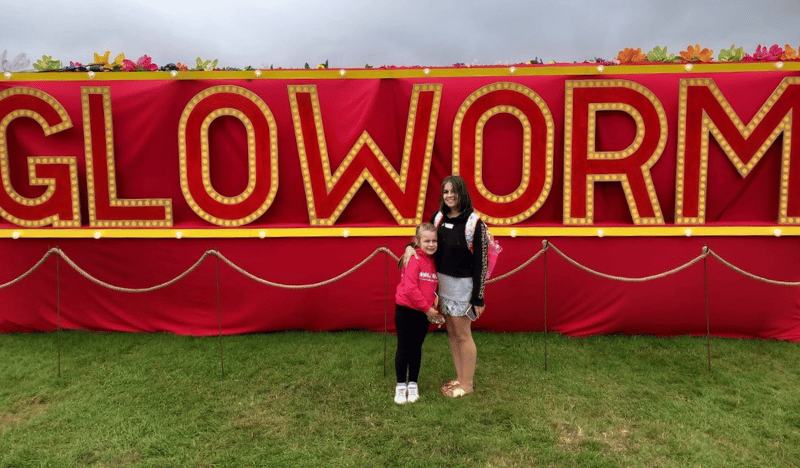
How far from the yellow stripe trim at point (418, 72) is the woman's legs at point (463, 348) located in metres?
2.65

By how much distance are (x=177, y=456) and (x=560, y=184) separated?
13.6ft

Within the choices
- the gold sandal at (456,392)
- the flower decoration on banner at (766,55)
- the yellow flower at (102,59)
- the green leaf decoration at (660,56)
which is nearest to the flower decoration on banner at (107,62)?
the yellow flower at (102,59)

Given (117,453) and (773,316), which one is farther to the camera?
(773,316)

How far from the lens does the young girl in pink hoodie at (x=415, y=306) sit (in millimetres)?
3498

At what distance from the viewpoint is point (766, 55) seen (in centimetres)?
495

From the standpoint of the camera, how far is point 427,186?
5152 millimetres

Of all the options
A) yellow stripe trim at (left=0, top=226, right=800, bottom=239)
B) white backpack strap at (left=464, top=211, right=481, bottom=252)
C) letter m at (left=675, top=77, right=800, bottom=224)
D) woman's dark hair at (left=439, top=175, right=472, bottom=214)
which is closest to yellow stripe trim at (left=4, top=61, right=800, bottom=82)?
letter m at (left=675, top=77, right=800, bottom=224)

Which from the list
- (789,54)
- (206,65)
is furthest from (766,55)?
(206,65)

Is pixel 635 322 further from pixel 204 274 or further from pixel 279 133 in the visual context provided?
pixel 204 274

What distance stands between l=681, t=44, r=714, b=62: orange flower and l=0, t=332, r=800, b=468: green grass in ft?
9.40

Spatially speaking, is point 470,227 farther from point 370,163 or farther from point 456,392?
point 370,163

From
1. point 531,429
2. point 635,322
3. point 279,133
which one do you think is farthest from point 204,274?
point 635,322


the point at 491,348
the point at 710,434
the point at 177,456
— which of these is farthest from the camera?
the point at 491,348

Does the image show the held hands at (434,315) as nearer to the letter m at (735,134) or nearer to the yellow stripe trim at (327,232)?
the yellow stripe trim at (327,232)
